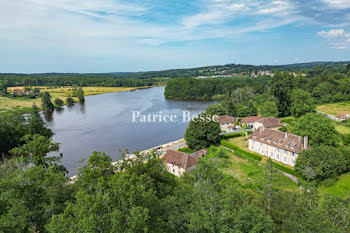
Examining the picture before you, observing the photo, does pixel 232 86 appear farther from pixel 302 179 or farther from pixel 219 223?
pixel 219 223

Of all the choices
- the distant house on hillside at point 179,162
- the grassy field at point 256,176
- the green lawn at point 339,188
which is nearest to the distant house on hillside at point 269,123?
the grassy field at point 256,176

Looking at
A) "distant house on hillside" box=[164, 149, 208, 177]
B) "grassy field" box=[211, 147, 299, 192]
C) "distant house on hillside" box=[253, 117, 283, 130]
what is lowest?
"grassy field" box=[211, 147, 299, 192]

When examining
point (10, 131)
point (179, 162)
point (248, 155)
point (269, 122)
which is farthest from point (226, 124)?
point (10, 131)

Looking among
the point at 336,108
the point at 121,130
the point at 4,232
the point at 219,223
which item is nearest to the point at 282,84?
the point at 336,108

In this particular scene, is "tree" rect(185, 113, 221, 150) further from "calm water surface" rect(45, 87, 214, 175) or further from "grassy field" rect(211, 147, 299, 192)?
"calm water surface" rect(45, 87, 214, 175)

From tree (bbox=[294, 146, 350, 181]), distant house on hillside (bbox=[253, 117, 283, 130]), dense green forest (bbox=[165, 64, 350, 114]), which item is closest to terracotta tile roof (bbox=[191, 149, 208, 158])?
tree (bbox=[294, 146, 350, 181])

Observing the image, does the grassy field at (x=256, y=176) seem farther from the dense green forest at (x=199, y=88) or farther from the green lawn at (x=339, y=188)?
the dense green forest at (x=199, y=88)
